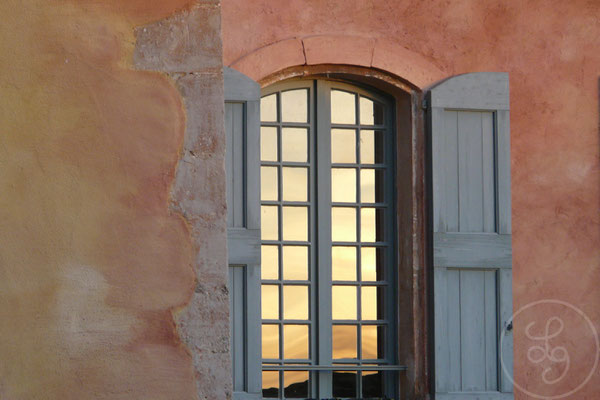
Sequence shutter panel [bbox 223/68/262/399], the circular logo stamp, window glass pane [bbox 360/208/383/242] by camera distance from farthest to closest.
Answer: window glass pane [bbox 360/208/383/242] < the circular logo stamp < shutter panel [bbox 223/68/262/399]

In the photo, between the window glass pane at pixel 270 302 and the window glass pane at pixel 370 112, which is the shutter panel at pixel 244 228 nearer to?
the window glass pane at pixel 270 302

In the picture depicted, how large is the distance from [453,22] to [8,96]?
3.68 metres

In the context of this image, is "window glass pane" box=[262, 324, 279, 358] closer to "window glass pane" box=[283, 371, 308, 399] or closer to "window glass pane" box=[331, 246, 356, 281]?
"window glass pane" box=[283, 371, 308, 399]

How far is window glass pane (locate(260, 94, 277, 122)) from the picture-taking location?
632 centimetres

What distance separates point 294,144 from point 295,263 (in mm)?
708

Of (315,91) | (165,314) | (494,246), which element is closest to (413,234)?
(494,246)

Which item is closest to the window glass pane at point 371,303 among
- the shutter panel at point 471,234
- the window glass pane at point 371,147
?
the shutter panel at point 471,234

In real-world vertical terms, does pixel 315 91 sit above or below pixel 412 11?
below

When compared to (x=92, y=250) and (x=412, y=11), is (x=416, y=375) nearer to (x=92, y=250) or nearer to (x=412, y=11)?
(x=412, y=11)

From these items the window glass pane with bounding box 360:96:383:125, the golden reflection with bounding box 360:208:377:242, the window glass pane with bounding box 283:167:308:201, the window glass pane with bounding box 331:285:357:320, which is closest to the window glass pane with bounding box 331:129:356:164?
the window glass pane with bounding box 360:96:383:125

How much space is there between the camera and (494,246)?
6.15 metres

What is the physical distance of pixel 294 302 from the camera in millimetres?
6305

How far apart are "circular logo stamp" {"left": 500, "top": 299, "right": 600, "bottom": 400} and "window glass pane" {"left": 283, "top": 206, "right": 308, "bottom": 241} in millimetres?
1324

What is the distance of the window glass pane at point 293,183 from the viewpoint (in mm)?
6324
